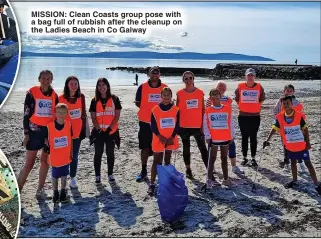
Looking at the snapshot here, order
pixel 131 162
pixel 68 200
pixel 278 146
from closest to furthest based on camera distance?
pixel 68 200, pixel 131 162, pixel 278 146

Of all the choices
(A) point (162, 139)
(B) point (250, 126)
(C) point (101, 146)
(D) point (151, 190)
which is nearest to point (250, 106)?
(B) point (250, 126)

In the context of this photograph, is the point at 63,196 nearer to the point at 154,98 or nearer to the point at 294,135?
the point at 154,98

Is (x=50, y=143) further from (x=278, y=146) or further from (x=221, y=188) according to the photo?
(x=278, y=146)

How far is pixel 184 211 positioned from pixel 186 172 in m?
1.59

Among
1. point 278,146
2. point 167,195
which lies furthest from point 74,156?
point 278,146

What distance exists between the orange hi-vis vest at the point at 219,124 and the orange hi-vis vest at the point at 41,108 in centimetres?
228

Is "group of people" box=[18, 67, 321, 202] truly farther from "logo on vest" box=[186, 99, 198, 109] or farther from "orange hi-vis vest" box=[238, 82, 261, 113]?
"orange hi-vis vest" box=[238, 82, 261, 113]

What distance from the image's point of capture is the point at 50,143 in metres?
4.95

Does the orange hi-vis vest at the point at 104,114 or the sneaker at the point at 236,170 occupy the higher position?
the orange hi-vis vest at the point at 104,114

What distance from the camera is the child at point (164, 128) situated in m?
5.44

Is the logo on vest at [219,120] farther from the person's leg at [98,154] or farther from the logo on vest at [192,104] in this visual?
the person's leg at [98,154]

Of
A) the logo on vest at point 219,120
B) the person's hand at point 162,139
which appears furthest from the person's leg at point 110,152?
the logo on vest at point 219,120

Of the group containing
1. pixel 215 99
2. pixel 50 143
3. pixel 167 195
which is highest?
pixel 215 99

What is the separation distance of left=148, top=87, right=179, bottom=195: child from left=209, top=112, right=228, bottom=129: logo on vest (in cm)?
57
